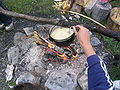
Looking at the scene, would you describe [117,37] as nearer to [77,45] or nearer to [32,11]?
[77,45]

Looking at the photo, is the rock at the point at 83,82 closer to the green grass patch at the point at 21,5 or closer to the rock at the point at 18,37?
the rock at the point at 18,37

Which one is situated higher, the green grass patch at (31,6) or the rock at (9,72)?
the green grass patch at (31,6)

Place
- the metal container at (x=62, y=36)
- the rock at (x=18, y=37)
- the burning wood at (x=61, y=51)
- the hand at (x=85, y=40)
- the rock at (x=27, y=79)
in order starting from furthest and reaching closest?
the rock at (x=18, y=37) → the burning wood at (x=61, y=51) → the rock at (x=27, y=79) → the metal container at (x=62, y=36) → the hand at (x=85, y=40)

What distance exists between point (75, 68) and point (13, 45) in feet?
4.45

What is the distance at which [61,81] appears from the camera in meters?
3.20

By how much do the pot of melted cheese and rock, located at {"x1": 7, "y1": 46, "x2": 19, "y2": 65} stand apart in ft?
2.71

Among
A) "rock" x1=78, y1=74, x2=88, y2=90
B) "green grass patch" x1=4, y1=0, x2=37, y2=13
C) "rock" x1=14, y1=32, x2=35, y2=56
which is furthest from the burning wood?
"green grass patch" x1=4, y1=0, x2=37, y2=13

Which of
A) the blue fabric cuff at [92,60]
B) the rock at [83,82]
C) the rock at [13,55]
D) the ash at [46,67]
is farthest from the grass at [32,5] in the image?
the blue fabric cuff at [92,60]

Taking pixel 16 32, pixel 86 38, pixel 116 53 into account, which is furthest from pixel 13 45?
pixel 86 38

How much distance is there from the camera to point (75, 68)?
337cm

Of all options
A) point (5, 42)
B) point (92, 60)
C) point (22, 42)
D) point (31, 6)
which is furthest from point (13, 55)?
point (92, 60)

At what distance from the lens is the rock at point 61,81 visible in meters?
3.17

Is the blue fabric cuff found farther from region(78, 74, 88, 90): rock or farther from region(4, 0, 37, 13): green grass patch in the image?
region(4, 0, 37, 13): green grass patch

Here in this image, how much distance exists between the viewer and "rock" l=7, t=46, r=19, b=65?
379 centimetres
